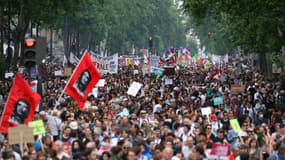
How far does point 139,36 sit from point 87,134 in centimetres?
10415

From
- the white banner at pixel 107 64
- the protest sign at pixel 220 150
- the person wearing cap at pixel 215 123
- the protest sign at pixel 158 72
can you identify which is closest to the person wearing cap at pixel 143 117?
the person wearing cap at pixel 215 123

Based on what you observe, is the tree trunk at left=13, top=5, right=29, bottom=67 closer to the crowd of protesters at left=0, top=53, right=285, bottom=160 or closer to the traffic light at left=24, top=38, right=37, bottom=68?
the crowd of protesters at left=0, top=53, right=285, bottom=160

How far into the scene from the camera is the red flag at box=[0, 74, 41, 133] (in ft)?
52.2

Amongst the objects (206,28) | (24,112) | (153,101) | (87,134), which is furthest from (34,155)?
(206,28)

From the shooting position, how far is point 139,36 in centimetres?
12112

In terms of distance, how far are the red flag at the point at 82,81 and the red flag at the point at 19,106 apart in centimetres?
300

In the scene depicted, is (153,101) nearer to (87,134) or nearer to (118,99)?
(118,99)

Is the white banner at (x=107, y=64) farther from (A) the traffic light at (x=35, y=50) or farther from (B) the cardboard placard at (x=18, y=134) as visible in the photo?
(B) the cardboard placard at (x=18, y=134)

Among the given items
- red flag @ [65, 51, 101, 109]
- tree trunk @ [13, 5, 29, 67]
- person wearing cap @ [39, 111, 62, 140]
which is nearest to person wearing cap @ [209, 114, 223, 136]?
red flag @ [65, 51, 101, 109]

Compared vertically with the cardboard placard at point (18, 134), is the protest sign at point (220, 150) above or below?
below

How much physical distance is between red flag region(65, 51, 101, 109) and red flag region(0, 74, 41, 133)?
300cm

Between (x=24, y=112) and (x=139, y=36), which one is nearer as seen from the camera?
(x=24, y=112)

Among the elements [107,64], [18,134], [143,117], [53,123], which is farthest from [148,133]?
[107,64]

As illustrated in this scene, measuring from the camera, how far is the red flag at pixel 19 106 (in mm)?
15906
